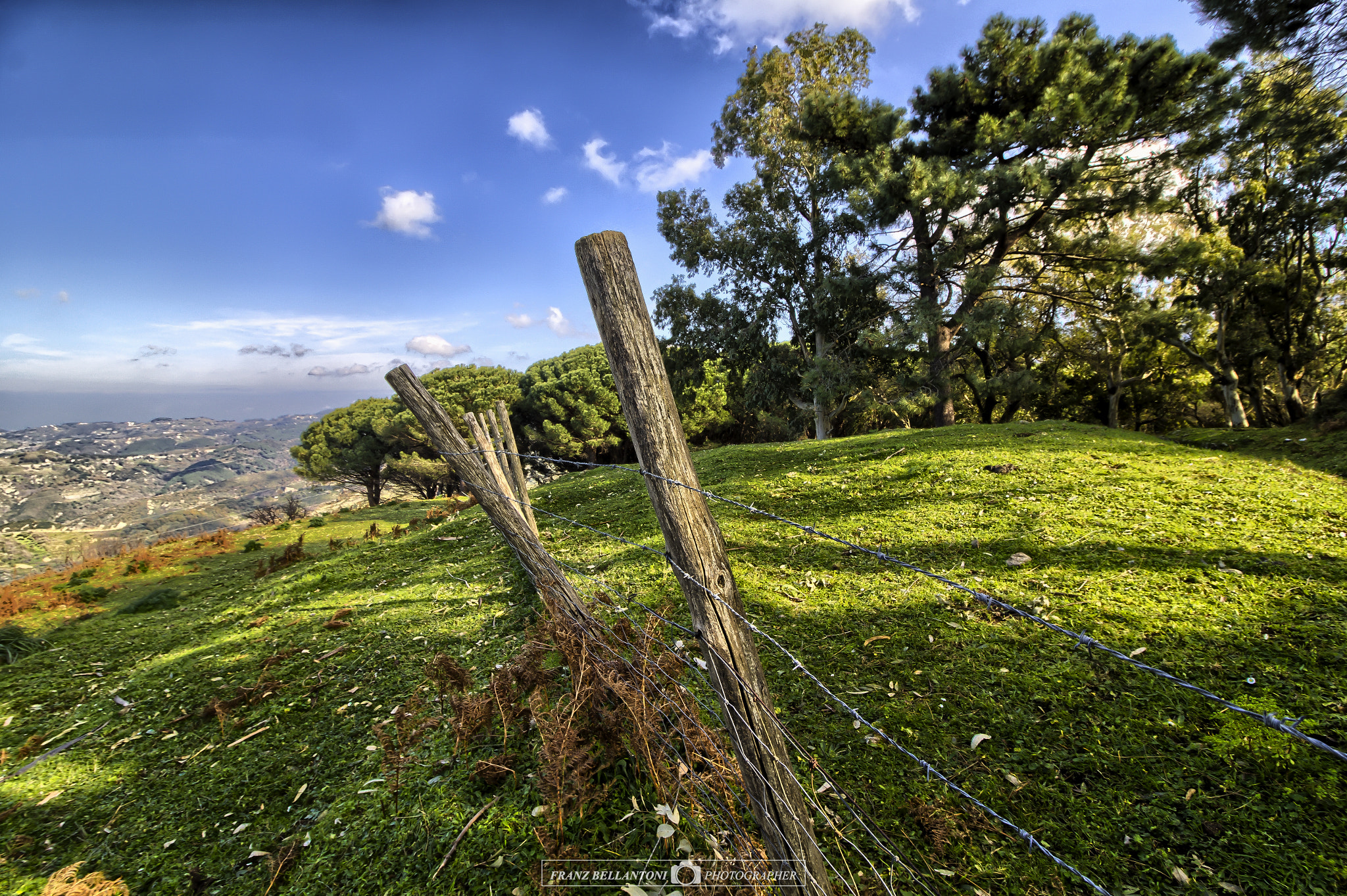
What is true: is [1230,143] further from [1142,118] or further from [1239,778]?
[1239,778]

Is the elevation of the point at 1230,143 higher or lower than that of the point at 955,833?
higher

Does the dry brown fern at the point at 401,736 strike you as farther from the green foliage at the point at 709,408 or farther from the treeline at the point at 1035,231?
the green foliage at the point at 709,408

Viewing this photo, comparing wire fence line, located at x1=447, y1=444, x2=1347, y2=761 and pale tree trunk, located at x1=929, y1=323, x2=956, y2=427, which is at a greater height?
pale tree trunk, located at x1=929, y1=323, x2=956, y2=427

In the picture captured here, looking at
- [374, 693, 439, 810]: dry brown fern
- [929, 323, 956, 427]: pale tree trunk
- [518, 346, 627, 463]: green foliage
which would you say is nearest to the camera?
[374, 693, 439, 810]: dry brown fern

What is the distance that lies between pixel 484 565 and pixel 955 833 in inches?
226

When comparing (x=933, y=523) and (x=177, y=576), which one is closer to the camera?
(x=933, y=523)

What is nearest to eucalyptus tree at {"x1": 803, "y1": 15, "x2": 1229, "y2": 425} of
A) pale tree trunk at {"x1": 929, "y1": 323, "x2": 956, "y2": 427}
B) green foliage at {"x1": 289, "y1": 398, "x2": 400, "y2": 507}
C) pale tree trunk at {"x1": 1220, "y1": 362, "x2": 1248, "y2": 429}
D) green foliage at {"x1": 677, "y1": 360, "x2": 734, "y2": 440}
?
pale tree trunk at {"x1": 929, "y1": 323, "x2": 956, "y2": 427}

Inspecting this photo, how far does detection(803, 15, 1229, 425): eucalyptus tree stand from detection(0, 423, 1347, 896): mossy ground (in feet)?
22.6

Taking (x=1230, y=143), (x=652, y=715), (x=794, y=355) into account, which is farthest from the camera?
(x=794, y=355)

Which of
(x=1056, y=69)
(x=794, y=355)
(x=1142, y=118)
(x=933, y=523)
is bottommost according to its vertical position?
(x=933, y=523)

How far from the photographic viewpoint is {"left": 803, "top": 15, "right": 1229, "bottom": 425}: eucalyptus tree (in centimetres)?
1021

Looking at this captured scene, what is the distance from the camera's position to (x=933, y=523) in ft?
18.6

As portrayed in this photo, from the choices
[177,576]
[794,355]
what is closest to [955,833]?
[177,576]

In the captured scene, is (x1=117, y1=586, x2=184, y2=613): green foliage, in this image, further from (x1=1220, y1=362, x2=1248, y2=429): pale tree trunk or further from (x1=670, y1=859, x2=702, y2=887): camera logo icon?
(x1=1220, y1=362, x2=1248, y2=429): pale tree trunk
